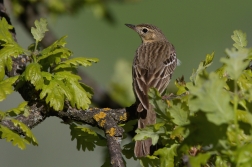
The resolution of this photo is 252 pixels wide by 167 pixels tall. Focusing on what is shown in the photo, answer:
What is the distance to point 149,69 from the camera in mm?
7184

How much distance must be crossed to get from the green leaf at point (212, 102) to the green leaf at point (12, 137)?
5.35 ft

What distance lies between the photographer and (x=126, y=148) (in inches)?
209

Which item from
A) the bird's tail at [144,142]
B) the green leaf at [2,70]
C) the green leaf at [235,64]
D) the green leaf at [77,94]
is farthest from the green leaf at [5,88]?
the green leaf at [235,64]

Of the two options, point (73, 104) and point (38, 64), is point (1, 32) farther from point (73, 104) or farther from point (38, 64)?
point (73, 104)

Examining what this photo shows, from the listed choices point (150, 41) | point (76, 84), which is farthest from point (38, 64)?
point (150, 41)

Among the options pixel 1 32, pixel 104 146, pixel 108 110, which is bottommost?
pixel 104 146

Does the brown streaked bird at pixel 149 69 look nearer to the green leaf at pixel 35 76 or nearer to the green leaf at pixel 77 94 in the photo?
the green leaf at pixel 77 94

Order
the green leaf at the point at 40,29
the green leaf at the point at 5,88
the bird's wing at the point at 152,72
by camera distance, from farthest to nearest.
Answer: the bird's wing at the point at 152,72 < the green leaf at the point at 40,29 < the green leaf at the point at 5,88

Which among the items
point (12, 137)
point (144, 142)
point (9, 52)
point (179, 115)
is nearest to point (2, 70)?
point (9, 52)

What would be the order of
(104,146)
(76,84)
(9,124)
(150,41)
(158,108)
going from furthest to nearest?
(150,41) → (104,146) → (76,84) → (9,124) → (158,108)

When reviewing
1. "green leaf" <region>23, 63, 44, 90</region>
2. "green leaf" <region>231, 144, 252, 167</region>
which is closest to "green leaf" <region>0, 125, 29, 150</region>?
"green leaf" <region>23, 63, 44, 90</region>

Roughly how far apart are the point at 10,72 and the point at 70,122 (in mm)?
809

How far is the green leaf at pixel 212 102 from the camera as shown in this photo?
3.23 meters

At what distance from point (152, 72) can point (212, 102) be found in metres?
3.87
